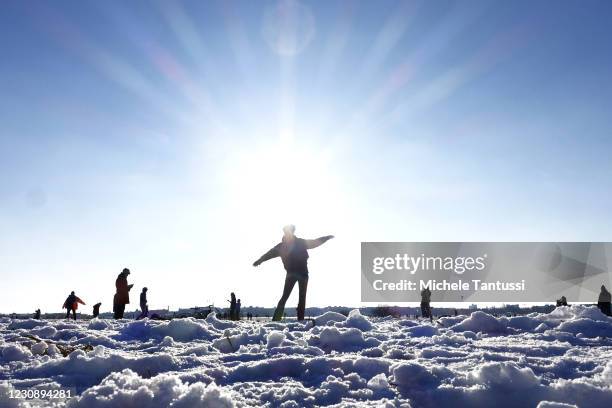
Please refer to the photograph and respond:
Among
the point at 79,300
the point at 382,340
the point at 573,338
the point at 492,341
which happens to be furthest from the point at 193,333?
the point at 79,300

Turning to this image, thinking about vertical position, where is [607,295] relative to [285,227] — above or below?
below

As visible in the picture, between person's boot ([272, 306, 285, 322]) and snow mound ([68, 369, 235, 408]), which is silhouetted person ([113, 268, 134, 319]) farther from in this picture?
snow mound ([68, 369, 235, 408])

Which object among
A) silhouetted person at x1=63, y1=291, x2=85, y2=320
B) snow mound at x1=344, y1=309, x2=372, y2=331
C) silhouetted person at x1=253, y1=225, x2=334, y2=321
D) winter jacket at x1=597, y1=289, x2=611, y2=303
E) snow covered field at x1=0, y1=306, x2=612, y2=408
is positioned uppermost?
silhouetted person at x1=253, y1=225, x2=334, y2=321

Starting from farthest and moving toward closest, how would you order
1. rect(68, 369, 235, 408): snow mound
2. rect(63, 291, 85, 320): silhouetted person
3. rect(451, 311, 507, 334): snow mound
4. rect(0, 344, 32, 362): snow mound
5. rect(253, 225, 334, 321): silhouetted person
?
rect(63, 291, 85, 320): silhouetted person < rect(253, 225, 334, 321): silhouetted person < rect(451, 311, 507, 334): snow mound < rect(0, 344, 32, 362): snow mound < rect(68, 369, 235, 408): snow mound

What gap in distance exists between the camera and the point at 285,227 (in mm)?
10445

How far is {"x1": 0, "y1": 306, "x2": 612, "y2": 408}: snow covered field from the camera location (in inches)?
93.0

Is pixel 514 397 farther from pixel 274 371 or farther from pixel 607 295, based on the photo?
pixel 607 295

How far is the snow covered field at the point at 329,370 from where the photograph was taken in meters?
2.36

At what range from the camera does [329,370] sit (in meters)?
3.22

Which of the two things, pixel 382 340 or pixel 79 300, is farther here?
pixel 79 300

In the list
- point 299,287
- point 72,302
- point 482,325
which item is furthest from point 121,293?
point 482,325

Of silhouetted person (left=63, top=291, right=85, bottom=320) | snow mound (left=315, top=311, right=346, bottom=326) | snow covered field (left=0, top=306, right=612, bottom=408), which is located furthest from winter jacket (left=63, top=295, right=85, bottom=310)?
snow mound (left=315, top=311, right=346, bottom=326)

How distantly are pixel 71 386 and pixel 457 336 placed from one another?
405 centimetres

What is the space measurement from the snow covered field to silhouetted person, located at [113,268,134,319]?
1026cm
